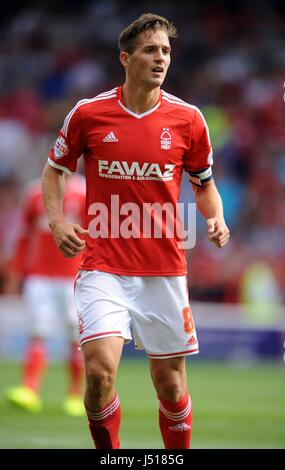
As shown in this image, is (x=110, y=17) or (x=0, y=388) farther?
(x=110, y=17)

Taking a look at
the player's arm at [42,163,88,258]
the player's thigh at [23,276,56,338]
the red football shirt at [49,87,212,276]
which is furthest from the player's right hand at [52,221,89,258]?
the player's thigh at [23,276,56,338]

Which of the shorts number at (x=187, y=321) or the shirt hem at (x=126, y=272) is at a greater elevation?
the shirt hem at (x=126, y=272)

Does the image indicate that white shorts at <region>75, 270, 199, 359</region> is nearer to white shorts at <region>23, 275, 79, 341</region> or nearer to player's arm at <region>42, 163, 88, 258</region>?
player's arm at <region>42, 163, 88, 258</region>

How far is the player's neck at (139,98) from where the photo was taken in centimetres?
633

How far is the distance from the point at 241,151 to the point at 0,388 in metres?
7.65

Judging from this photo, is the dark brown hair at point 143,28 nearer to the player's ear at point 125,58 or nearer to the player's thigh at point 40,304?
the player's ear at point 125,58

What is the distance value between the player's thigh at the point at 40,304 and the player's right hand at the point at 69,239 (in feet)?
15.2

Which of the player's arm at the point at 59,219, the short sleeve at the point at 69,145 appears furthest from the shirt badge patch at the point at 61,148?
the player's arm at the point at 59,219

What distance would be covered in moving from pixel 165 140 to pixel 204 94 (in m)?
13.1

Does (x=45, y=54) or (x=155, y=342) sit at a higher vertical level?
(x=45, y=54)

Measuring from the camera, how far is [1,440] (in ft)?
25.5

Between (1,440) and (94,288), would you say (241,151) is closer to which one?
(1,440)
